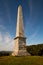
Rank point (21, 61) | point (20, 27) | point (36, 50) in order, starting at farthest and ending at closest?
point (36, 50) → point (20, 27) → point (21, 61)

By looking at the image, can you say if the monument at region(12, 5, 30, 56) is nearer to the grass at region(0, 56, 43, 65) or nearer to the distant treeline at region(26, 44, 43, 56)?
the distant treeline at region(26, 44, 43, 56)

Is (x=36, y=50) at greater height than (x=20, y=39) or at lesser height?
lesser

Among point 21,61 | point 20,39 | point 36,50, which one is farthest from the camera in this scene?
point 36,50

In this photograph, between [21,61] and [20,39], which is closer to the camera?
[21,61]

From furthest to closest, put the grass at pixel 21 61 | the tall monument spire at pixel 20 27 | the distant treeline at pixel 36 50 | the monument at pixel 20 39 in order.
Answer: the distant treeline at pixel 36 50, the tall monument spire at pixel 20 27, the monument at pixel 20 39, the grass at pixel 21 61

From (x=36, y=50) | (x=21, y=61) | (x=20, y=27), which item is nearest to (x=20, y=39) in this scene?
(x=20, y=27)

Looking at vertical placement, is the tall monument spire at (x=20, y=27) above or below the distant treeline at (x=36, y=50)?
above

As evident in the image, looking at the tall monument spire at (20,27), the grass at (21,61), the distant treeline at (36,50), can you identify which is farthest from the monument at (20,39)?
the grass at (21,61)

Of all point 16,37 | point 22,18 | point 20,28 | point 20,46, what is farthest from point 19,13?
point 20,46

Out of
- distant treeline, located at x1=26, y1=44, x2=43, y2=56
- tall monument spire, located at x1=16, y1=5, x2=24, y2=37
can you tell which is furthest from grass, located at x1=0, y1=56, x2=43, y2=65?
distant treeline, located at x1=26, y1=44, x2=43, y2=56

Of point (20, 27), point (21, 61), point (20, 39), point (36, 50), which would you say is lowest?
point (21, 61)

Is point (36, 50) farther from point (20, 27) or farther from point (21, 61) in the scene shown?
point (21, 61)

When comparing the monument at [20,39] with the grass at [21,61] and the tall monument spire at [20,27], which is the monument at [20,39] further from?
the grass at [21,61]

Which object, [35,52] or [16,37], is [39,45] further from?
[16,37]
